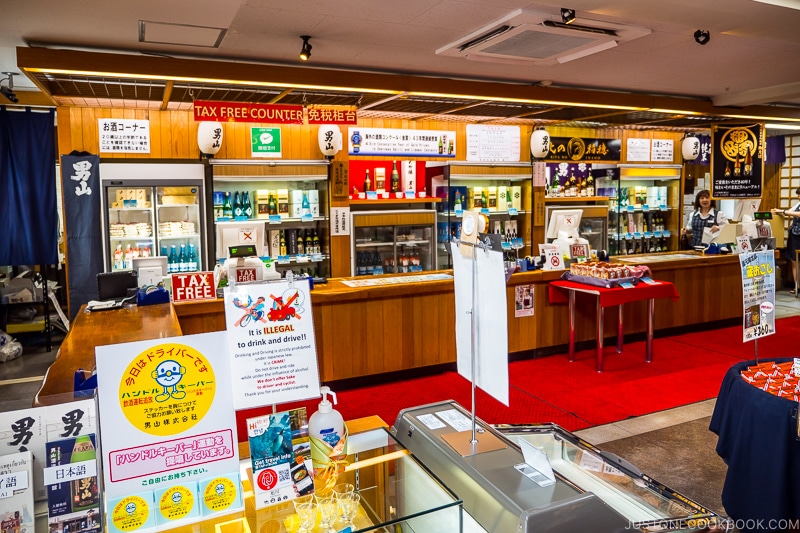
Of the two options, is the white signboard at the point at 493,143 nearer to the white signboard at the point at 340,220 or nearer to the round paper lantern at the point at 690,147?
the white signboard at the point at 340,220

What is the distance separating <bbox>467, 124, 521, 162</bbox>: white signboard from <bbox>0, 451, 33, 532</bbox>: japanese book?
800 centimetres

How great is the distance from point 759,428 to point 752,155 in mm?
6806

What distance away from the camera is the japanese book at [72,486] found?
142 cm

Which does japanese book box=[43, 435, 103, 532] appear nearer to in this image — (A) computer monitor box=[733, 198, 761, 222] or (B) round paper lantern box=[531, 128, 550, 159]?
(B) round paper lantern box=[531, 128, 550, 159]

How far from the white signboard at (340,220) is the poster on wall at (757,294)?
5058 mm

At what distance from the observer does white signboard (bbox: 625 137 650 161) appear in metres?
10.3

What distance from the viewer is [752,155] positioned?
8312mm

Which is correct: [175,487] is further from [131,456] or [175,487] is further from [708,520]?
[708,520]

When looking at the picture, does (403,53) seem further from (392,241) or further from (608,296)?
(392,241)

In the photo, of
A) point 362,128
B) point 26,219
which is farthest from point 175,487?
point 26,219

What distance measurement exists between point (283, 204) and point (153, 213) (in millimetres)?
1582

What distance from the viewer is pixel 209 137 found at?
691 cm

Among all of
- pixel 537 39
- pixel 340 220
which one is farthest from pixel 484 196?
pixel 537 39

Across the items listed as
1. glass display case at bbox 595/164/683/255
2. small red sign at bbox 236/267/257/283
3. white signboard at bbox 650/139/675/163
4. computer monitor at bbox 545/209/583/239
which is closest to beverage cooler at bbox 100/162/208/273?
small red sign at bbox 236/267/257/283
